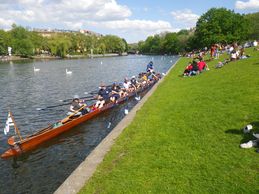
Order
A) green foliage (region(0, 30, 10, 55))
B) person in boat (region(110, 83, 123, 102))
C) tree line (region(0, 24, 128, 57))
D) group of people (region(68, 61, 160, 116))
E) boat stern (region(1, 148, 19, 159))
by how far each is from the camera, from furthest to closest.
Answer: tree line (region(0, 24, 128, 57)) < green foliage (region(0, 30, 10, 55)) < person in boat (region(110, 83, 123, 102)) < group of people (region(68, 61, 160, 116)) < boat stern (region(1, 148, 19, 159))

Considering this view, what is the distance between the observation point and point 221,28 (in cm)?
9606

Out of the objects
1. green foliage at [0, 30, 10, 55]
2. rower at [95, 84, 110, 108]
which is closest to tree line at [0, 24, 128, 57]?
green foliage at [0, 30, 10, 55]

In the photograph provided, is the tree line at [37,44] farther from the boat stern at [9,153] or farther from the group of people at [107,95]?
the boat stern at [9,153]

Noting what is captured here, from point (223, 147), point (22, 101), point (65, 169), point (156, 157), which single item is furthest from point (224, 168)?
point (22, 101)

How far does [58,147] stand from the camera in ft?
47.1

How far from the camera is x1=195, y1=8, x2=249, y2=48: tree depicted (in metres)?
93.8

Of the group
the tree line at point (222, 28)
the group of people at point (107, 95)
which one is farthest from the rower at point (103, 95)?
the tree line at point (222, 28)

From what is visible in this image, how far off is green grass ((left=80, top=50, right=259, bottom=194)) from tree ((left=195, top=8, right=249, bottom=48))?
85.1 meters

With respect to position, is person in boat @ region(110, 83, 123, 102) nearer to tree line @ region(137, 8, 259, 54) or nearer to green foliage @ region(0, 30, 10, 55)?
tree line @ region(137, 8, 259, 54)

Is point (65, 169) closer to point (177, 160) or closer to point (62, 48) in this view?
point (177, 160)

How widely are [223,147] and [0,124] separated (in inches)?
610

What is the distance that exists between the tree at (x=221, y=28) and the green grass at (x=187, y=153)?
85.1 meters

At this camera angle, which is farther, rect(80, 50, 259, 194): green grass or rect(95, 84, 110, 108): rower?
rect(95, 84, 110, 108): rower

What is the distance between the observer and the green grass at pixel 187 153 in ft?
23.2
